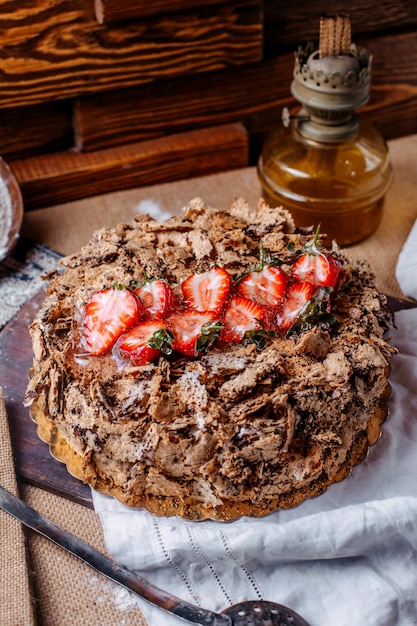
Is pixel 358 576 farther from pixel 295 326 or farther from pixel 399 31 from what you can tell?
pixel 399 31

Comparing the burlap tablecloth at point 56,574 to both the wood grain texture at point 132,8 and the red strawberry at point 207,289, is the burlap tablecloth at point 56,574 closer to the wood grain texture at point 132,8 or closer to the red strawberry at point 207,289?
the red strawberry at point 207,289

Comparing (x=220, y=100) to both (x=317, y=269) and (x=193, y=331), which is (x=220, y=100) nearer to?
(x=317, y=269)

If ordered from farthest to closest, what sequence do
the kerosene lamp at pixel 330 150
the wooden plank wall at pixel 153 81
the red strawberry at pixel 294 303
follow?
the wooden plank wall at pixel 153 81 < the kerosene lamp at pixel 330 150 < the red strawberry at pixel 294 303

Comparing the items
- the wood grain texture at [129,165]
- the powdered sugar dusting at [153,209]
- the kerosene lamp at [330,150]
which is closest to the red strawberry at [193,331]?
the kerosene lamp at [330,150]

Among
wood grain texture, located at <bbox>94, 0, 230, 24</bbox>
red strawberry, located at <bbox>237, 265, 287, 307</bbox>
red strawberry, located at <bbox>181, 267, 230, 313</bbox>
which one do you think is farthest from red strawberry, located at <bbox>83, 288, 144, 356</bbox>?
wood grain texture, located at <bbox>94, 0, 230, 24</bbox>

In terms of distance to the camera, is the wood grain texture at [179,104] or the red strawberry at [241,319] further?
the wood grain texture at [179,104]

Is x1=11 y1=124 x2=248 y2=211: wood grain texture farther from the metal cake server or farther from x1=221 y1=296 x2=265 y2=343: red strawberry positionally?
the metal cake server
